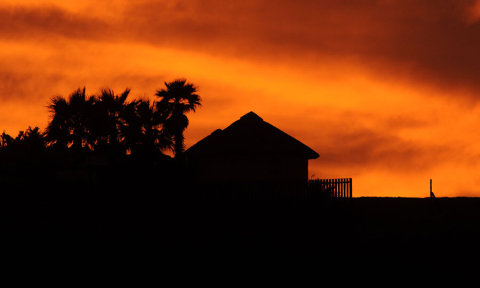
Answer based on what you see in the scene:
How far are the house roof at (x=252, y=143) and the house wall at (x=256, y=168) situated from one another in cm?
41

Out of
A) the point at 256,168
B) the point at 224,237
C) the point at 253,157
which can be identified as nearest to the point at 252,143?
the point at 253,157

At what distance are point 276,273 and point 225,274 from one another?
1306 millimetres

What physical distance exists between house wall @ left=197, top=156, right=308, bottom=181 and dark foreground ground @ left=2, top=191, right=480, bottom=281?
7.51 meters

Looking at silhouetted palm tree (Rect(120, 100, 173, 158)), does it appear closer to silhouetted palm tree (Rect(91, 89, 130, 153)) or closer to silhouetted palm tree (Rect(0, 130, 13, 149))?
silhouetted palm tree (Rect(91, 89, 130, 153))

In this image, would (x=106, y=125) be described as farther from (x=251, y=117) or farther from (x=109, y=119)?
(x=251, y=117)

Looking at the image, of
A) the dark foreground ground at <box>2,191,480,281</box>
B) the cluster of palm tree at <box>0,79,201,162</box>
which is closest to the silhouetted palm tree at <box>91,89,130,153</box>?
the cluster of palm tree at <box>0,79,201,162</box>

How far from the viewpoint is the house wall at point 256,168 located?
34438 millimetres

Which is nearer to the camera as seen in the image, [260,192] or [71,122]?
[260,192]

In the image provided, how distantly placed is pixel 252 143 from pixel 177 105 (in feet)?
39.2

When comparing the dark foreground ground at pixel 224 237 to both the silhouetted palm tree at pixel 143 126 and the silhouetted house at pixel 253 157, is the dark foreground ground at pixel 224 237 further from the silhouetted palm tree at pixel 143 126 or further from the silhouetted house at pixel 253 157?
the silhouetted palm tree at pixel 143 126

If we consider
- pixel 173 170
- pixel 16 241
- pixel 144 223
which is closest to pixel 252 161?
pixel 173 170

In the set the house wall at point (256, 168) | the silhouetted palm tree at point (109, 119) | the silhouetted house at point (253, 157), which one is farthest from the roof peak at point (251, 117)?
Answer: the silhouetted palm tree at point (109, 119)

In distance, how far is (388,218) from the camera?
86.0ft

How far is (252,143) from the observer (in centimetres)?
3422
